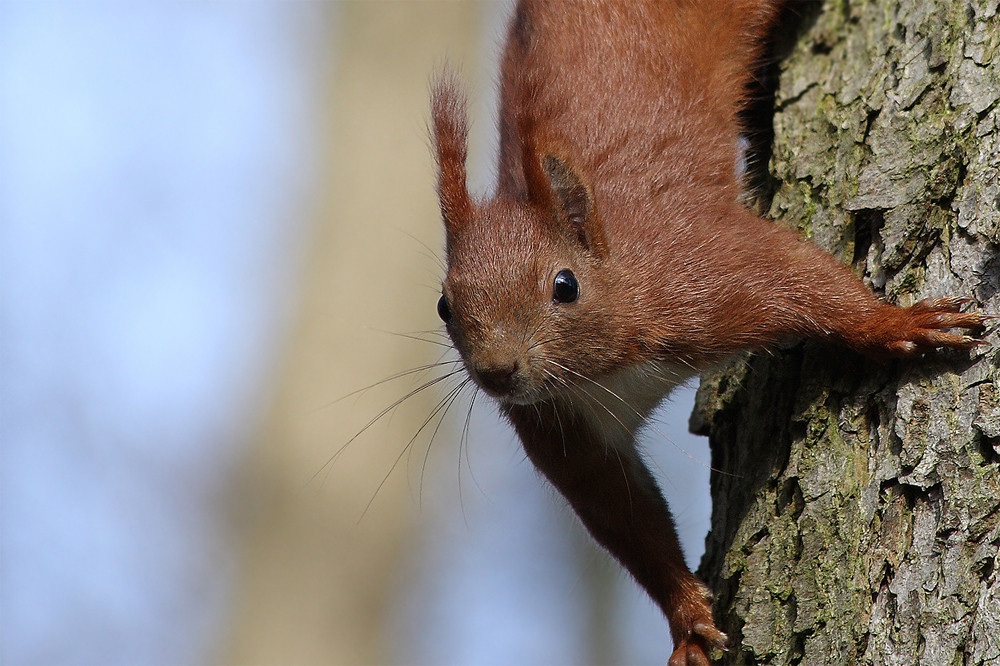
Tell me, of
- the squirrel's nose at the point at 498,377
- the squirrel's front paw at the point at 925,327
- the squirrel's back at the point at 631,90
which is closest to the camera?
the squirrel's front paw at the point at 925,327

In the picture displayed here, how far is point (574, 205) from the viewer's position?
2693 millimetres

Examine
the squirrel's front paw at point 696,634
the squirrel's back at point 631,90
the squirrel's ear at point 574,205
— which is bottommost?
the squirrel's front paw at point 696,634

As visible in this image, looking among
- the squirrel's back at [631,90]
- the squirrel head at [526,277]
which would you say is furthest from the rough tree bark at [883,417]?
the squirrel head at [526,277]

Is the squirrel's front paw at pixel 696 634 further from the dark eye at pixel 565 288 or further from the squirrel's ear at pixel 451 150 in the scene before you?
the squirrel's ear at pixel 451 150

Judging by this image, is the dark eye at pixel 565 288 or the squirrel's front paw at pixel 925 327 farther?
the dark eye at pixel 565 288

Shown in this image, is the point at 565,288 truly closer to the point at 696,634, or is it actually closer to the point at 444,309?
the point at 444,309

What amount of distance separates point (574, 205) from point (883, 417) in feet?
3.22

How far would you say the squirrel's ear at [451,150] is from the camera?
2736 millimetres

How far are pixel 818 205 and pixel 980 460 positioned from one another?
96cm

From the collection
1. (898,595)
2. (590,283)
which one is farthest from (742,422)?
(898,595)

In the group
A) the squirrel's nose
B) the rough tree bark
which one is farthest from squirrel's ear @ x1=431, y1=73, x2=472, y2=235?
the rough tree bark

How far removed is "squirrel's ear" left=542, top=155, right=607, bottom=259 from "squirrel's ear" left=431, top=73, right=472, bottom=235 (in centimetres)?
25

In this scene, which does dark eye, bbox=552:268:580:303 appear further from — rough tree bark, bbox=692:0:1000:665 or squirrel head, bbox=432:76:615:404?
rough tree bark, bbox=692:0:1000:665

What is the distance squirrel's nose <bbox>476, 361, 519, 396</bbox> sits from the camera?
2486 millimetres
